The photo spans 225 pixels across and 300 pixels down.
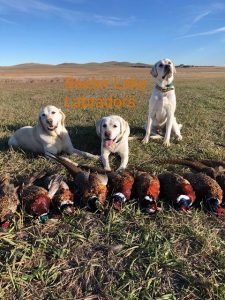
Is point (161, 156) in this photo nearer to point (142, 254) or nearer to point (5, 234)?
point (142, 254)

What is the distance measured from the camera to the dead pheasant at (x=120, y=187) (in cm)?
427

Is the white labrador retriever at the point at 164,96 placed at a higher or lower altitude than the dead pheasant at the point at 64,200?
higher

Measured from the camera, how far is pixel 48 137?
6.48m

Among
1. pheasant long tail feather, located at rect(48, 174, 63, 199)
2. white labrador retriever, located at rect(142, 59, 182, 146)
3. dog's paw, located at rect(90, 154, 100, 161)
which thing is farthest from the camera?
white labrador retriever, located at rect(142, 59, 182, 146)

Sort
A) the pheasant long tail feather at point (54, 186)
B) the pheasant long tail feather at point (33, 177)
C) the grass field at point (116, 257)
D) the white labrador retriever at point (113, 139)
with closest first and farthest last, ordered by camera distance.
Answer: the grass field at point (116, 257)
the pheasant long tail feather at point (54, 186)
the pheasant long tail feather at point (33, 177)
the white labrador retriever at point (113, 139)

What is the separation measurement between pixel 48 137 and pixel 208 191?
3.33 meters

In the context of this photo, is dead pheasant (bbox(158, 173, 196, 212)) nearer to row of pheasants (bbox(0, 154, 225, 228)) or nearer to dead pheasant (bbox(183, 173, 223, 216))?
row of pheasants (bbox(0, 154, 225, 228))

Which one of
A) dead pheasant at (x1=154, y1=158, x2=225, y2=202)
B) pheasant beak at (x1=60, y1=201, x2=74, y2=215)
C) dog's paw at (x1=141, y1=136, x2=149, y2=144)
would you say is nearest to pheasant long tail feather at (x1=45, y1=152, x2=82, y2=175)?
pheasant beak at (x1=60, y1=201, x2=74, y2=215)

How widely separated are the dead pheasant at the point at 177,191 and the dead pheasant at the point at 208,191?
137 mm

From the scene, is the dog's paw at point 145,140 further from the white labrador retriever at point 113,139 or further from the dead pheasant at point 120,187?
the dead pheasant at point 120,187

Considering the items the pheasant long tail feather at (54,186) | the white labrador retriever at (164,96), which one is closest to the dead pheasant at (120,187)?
the pheasant long tail feather at (54,186)

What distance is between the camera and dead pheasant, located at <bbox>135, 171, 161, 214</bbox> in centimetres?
418
